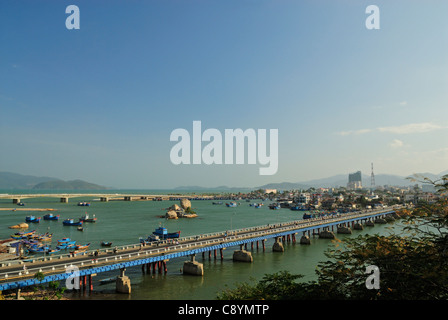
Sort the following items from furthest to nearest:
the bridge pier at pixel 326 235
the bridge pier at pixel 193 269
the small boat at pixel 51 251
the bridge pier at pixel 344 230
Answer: the bridge pier at pixel 344 230 → the bridge pier at pixel 326 235 → the small boat at pixel 51 251 → the bridge pier at pixel 193 269

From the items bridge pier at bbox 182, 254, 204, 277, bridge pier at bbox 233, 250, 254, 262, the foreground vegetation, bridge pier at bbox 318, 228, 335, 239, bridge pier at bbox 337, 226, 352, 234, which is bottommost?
bridge pier at bbox 337, 226, 352, 234

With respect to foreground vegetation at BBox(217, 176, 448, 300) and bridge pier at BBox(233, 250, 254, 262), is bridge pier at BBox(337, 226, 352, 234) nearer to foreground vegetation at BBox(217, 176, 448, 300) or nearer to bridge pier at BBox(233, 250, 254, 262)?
bridge pier at BBox(233, 250, 254, 262)

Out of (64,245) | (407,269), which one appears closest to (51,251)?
(64,245)

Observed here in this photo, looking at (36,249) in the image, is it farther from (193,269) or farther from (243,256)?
(243,256)

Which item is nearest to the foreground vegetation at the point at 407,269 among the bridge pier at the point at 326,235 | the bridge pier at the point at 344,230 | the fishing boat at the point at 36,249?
the fishing boat at the point at 36,249

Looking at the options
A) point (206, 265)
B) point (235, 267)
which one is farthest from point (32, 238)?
point (235, 267)

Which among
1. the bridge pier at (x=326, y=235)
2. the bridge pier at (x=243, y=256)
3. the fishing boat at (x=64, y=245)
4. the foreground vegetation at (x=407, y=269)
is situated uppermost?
the foreground vegetation at (x=407, y=269)

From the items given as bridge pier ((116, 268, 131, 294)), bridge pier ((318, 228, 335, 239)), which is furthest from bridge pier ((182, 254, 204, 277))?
bridge pier ((318, 228, 335, 239))

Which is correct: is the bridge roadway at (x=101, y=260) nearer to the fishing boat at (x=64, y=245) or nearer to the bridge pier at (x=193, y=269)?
the bridge pier at (x=193, y=269)
